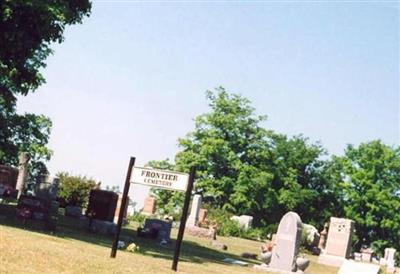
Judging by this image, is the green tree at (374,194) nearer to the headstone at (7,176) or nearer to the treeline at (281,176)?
the treeline at (281,176)

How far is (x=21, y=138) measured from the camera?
42.3 meters

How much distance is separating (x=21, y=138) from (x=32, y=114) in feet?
9.97

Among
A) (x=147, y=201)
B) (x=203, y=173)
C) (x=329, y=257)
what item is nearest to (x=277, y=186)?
(x=203, y=173)

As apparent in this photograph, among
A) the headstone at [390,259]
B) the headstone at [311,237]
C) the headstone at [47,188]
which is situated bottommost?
the headstone at [390,259]

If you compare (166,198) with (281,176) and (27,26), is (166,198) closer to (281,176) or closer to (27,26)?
(281,176)

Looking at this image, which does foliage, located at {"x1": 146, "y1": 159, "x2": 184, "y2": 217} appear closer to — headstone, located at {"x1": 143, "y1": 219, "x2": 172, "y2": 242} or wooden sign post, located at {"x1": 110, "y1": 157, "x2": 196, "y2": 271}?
headstone, located at {"x1": 143, "y1": 219, "x2": 172, "y2": 242}

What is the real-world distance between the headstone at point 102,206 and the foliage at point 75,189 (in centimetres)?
779

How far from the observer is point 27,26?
16.7 meters

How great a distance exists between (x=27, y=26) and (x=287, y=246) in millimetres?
11255

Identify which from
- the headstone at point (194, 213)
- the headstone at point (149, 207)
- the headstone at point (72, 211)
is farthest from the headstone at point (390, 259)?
the headstone at point (72, 211)

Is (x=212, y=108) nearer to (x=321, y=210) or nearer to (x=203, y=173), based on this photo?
(x=203, y=173)

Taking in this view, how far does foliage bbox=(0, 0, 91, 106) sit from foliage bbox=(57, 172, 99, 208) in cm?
1347

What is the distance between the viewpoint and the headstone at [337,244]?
104 feet

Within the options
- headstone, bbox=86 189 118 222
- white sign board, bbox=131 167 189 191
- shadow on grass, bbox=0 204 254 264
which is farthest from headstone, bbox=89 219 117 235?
white sign board, bbox=131 167 189 191
